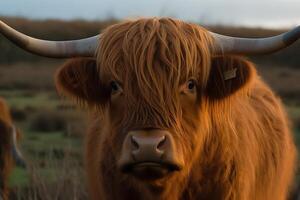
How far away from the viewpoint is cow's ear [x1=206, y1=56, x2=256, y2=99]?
21.6 ft

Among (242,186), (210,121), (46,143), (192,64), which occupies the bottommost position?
(46,143)

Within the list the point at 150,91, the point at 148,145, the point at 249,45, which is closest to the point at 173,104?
the point at 150,91

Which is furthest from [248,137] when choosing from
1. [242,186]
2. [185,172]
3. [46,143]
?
[46,143]

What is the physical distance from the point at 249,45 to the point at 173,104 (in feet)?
2.63

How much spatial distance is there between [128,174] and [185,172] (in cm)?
38

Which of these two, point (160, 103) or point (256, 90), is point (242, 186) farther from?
point (256, 90)

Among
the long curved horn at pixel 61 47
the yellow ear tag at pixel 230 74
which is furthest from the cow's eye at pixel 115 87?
the yellow ear tag at pixel 230 74

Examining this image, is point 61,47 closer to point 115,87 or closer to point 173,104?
point 115,87

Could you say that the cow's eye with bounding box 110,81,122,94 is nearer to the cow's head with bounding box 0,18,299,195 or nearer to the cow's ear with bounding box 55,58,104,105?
the cow's head with bounding box 0,18,299,195

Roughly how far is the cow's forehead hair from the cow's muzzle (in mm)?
368

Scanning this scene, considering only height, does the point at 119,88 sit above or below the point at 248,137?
above

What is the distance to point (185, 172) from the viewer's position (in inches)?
254

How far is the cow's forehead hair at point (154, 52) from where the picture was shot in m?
6.19

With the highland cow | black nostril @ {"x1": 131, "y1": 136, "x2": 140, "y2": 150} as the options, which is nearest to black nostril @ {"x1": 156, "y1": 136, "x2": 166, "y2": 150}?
black nostril @ {"x1": 131, "y1": 136, "x2": 140, "y2": 150}
